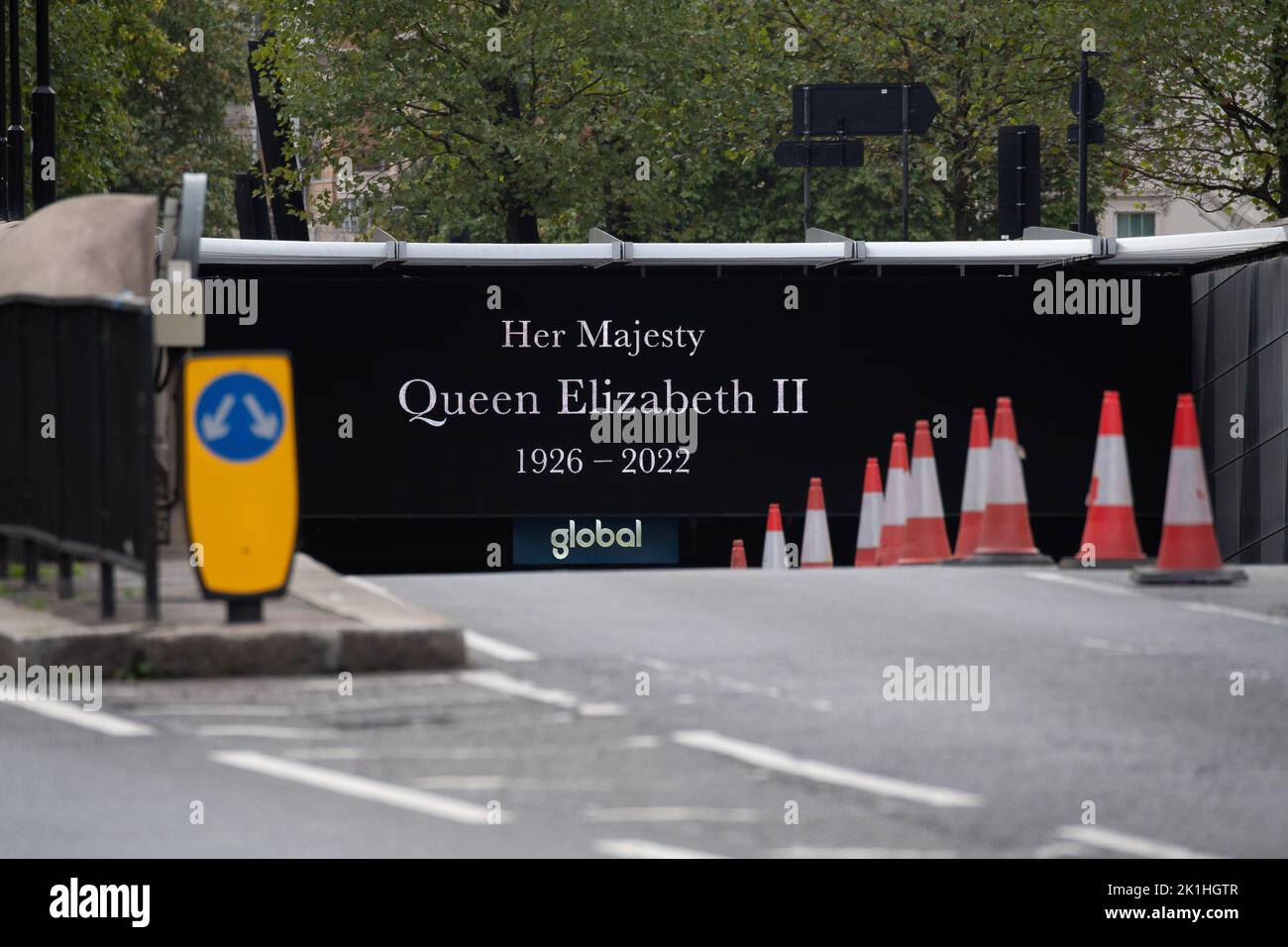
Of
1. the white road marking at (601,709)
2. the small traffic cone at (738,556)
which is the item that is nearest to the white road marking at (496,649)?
the white road marking at (601,709)

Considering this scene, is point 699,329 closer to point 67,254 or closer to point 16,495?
point 67,254

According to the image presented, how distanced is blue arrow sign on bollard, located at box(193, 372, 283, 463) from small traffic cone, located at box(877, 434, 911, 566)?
603 cm

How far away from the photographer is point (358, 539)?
18.9m

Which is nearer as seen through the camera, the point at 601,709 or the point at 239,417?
the point at 601,709

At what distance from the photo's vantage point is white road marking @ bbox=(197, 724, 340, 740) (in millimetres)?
7426

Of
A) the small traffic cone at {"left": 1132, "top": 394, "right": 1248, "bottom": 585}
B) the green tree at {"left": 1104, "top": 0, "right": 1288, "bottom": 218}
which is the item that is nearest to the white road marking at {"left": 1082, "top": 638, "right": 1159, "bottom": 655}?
the small traffic cone at {"left": 1132, "top": 394, "right": 1248, "bottom": 585}

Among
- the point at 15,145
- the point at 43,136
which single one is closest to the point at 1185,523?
the point at 43,136

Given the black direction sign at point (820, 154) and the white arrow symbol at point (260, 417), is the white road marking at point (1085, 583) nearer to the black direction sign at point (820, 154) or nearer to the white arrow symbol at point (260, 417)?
the white arrow symbol at point (260, 417)

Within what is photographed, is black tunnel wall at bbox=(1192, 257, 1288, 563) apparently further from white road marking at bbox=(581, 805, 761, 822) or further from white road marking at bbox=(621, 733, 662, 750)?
white road marking at bbox=(581, 805, 761, 822)

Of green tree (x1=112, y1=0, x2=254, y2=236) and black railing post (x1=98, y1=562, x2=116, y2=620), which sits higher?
green tree (x1=112, y1=0, x2=254, y2=236)

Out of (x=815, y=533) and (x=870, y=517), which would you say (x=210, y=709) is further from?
(x=815, y=533)

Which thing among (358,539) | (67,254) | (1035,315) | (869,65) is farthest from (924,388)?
(869,65)

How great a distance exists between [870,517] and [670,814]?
9359 mm

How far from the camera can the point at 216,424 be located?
8539 millimetres
